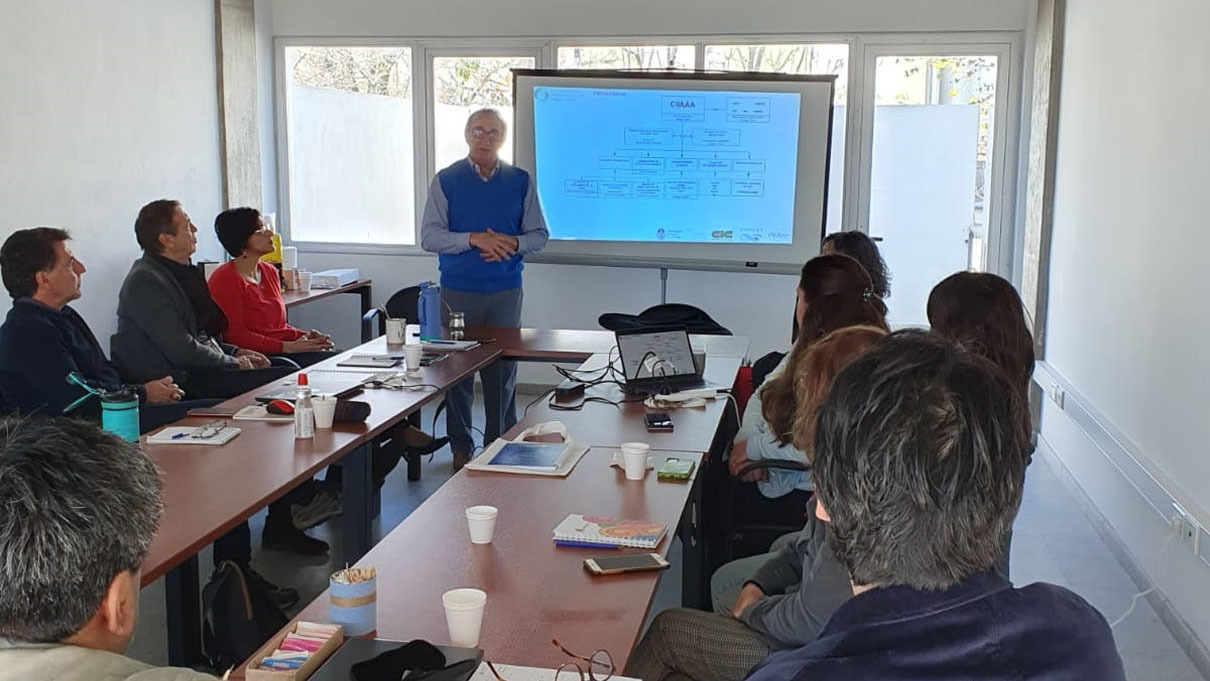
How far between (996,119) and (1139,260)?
8.50 ft

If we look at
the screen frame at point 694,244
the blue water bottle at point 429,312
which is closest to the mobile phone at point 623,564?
the blue water bottle at point 429,312

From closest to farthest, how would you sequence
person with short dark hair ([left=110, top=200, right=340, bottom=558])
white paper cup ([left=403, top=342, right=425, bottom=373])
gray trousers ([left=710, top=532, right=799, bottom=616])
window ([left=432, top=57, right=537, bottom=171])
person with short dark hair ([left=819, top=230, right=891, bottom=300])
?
gray trousers ([left=710, top=532, right=799, bottom=616]) < white paper cup ([left=403, top=342, right=425, bottom=373]) < person with short dark hair ([left=110, top=200, right=340, bottom=558]) < person with short dark hair ([left=819, top=230, right=891, bottom=300]) < window ([left=432, top=57, right=537, bottom=171])

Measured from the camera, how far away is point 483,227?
5.53 metres

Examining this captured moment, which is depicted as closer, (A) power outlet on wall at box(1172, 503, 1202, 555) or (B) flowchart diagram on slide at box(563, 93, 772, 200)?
(A) power outlet on wall at box(1172, 503, 1202, 555)

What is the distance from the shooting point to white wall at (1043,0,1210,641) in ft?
11.5

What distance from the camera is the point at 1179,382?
3629 mm

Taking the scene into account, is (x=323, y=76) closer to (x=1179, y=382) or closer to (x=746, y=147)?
(x=746, y=147)

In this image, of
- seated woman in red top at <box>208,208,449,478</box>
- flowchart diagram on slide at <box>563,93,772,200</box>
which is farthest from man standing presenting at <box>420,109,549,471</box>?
flowchart diagram on slide at <box>563,93,772,200</box>

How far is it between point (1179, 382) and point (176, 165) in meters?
5.19

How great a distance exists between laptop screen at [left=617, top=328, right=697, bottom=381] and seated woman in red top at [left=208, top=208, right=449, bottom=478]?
1.39m

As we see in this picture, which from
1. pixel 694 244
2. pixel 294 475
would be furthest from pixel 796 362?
pixel 694 244

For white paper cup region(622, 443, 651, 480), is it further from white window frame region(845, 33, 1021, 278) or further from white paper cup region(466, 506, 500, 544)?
white window frame region(845, 33, 1021, 278)

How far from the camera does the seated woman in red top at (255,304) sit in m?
5.07

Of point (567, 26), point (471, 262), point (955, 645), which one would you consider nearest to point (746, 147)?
point (567, 26)
